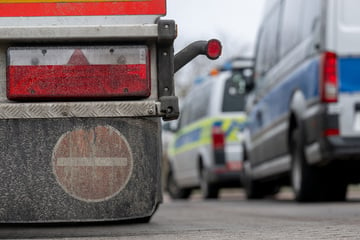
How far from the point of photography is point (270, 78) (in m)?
12.7

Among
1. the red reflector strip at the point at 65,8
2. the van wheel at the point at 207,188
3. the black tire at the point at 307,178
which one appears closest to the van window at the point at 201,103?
the van wheel at the point at 207,188

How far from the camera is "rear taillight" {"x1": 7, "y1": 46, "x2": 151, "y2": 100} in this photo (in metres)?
4.88

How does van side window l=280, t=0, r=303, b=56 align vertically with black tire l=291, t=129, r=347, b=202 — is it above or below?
above

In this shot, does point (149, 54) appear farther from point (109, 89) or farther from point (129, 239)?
point (129, 239)

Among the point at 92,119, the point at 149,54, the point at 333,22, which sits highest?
the point at 333,22

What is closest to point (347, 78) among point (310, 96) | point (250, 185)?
point (310, 96)

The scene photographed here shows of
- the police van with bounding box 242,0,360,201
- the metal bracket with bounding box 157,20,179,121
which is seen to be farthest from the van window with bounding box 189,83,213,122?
the metal bracket with bounding box 157,20,179,121

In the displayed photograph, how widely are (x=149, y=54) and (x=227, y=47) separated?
→ 55.0 meters

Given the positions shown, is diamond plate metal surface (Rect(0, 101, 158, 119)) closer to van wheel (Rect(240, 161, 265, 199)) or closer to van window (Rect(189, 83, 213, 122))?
van wheel (Rect(240, 161, 265, 199))

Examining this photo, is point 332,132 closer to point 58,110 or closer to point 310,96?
point 310,96

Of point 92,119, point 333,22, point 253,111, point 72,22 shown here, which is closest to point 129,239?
point 92,119

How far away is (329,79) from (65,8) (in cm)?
519

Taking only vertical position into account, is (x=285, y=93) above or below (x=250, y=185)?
above

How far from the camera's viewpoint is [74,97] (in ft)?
16.0
